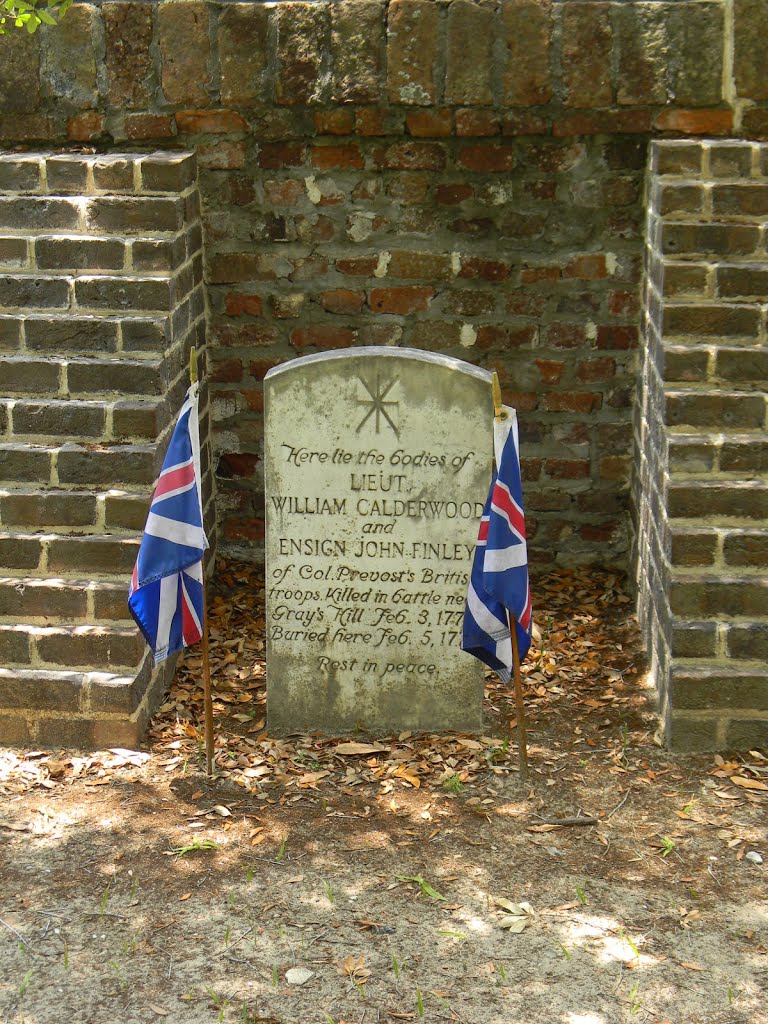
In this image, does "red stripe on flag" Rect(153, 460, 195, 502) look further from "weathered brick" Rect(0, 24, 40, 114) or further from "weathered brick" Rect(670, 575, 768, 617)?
"weathered brick" Rect(0, 24, 40, 114)

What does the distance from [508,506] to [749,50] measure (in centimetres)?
227

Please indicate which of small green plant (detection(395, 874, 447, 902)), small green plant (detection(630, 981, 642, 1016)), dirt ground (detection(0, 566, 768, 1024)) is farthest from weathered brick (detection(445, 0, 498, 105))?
small green plant (detection(630, 981, 642, 1016))

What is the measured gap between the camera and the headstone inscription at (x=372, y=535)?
4.39m

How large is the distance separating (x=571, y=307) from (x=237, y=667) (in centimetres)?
210

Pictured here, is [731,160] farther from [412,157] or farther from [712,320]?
[412,157]

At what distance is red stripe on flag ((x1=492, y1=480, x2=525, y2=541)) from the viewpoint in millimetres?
4082

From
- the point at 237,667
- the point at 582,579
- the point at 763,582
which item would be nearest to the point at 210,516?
the point at 237,667

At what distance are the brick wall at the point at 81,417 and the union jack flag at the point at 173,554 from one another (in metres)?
0.33

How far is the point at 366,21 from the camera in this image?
16.7 ft

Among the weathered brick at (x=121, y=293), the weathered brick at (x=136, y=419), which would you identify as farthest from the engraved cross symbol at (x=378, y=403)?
the weathered brick at (x=121, y=293)

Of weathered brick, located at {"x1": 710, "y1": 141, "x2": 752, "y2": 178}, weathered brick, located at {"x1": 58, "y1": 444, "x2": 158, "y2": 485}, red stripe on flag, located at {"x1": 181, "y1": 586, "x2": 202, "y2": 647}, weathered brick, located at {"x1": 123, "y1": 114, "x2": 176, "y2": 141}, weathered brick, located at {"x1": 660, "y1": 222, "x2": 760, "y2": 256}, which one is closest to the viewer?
red stripe on flag, located at {"x1": 181, "y1": 586, "x2": 202, "y2": 647}

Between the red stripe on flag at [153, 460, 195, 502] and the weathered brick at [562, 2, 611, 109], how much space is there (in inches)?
89.8

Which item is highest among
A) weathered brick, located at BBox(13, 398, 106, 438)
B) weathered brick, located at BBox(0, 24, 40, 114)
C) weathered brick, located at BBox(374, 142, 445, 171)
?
weathered brick, located at BBox(0, 24, 40, 114)

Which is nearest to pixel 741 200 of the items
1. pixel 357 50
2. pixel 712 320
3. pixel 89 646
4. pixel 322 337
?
pixel 712 320
